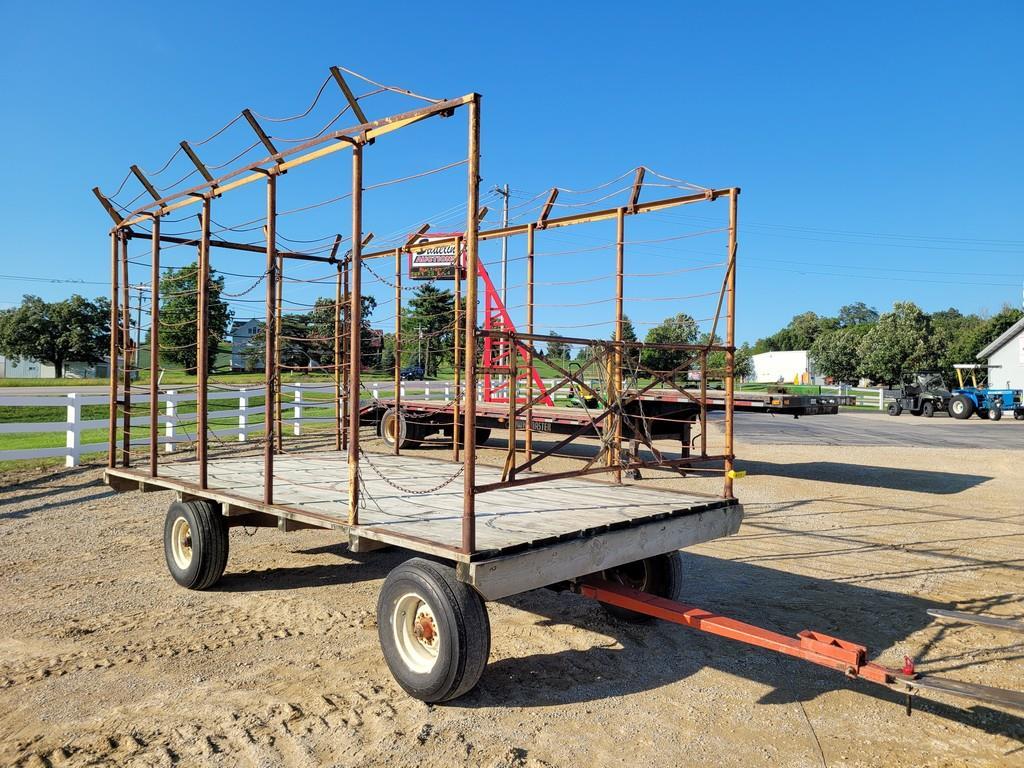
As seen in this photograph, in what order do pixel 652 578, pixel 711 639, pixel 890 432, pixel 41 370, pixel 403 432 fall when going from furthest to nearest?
pixel 41 370
pixel 890 432
pixel 403 432
pixel 652 578
pixel 711 639

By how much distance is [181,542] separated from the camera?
598cm

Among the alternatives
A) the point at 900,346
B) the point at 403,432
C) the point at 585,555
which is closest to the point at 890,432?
the point at 403,432

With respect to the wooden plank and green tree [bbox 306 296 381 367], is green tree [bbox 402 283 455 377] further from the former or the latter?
the wooden plank

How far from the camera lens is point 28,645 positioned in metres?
4.57

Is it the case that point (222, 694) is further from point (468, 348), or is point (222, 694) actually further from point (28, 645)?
point (468, 348)

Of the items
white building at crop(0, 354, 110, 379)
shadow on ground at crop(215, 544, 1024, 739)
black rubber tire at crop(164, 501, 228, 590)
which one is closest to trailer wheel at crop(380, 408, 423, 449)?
shadow on ground at crop(215, 544, 1024, 739)

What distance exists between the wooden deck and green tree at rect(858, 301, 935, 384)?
48988 mm

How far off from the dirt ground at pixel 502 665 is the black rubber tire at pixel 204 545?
17 cm

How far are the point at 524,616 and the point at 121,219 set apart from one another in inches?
218

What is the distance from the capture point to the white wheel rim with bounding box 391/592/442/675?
3.83 metres

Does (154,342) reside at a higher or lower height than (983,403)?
higher

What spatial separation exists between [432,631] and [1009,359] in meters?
46.8

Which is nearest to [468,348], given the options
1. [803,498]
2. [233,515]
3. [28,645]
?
[233,515]

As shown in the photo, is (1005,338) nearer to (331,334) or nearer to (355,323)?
(331,334)
